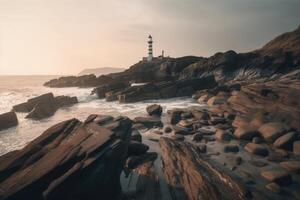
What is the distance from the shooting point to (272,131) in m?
9.67

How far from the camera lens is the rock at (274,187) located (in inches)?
235

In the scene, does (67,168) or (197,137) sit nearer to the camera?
(67,168)

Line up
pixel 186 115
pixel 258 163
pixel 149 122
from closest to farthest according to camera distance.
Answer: pixel 258 163 < pixel 149 122 < pixel 186 115

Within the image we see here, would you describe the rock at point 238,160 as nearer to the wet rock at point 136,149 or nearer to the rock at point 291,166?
the rock at point 291,166

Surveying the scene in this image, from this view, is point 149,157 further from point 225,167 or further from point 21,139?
point 21,139

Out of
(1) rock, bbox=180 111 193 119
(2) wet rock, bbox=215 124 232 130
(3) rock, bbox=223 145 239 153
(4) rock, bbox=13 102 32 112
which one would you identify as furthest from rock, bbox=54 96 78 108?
(3) rock, bbox=223 145 239 153

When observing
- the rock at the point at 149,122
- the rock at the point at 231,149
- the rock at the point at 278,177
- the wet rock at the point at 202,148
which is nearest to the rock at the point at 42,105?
the rock at the point at 149,122

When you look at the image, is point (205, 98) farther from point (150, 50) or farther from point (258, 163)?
point (150, 50)

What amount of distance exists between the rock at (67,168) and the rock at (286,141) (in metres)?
6.38

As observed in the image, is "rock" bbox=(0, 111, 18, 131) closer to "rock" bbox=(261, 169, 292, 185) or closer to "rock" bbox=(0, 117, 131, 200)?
"rock" bbox=(0, 117, 131, 200)

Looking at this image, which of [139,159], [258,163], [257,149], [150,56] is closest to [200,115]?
[257,149]

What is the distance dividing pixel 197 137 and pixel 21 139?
9.72m

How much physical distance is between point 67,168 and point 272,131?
27.8 feet

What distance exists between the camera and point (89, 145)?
6320 millimetres
